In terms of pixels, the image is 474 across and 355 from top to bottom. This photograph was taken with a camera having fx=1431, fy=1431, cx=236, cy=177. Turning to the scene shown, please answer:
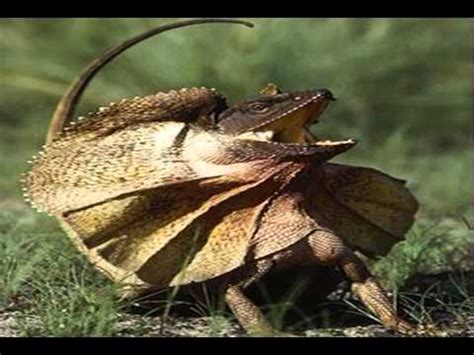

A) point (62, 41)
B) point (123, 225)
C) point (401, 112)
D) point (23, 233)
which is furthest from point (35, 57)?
point (123, 225)

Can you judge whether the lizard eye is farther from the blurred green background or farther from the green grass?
the blurred green background

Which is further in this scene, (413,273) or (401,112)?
(401,112)

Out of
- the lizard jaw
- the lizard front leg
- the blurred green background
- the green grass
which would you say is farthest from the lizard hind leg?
the blurred green background

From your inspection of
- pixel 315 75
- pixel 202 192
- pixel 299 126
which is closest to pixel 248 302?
pixel 202 192

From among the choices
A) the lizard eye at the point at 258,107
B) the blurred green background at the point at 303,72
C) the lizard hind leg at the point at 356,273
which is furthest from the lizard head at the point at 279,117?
the blurred green background at the point at 303,72

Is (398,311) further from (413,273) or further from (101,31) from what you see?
(101,31)

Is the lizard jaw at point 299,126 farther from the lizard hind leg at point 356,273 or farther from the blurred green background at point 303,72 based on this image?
the blurred green background at point 303,72

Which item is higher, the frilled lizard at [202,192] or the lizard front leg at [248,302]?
the frilled lizard at [202,192]

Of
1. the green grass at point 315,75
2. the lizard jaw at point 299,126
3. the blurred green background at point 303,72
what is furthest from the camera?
the blurred green background at point 303,72
